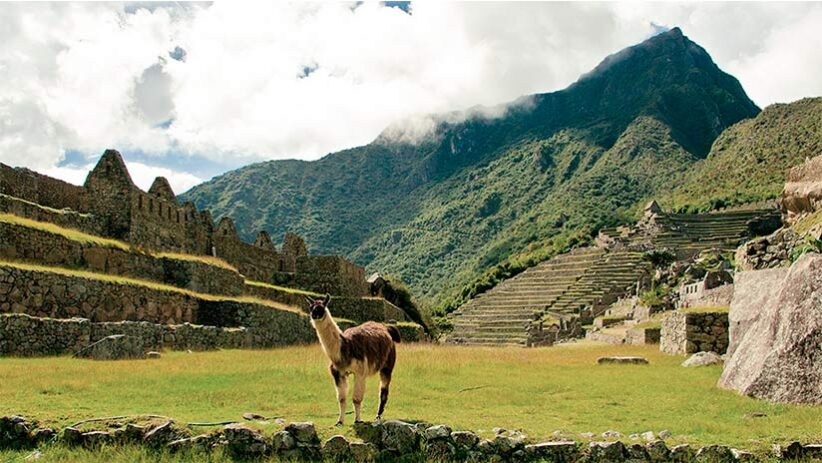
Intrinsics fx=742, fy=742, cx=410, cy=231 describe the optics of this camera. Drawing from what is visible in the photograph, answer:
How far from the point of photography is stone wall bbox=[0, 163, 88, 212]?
22281mm

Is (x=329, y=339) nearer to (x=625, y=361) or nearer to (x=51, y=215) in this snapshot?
(x=625, y=361)

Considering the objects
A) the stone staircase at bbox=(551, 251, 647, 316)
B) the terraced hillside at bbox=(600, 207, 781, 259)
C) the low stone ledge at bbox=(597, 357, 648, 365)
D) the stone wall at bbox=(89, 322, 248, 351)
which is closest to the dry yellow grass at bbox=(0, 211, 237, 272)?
the stone wall at bbox=(89, 322, 248, 351)

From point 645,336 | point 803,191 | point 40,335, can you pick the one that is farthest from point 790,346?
point 645,336

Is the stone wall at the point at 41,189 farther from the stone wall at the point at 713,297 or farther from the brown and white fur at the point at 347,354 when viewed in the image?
the stone wall at the point at 713,297

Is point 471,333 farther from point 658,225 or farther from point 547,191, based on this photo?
point 547,191

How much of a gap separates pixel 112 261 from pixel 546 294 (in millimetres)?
64446

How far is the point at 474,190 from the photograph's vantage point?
16112 centimetres

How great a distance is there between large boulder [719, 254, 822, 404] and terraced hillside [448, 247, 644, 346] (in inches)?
1732

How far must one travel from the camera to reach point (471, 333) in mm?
65250

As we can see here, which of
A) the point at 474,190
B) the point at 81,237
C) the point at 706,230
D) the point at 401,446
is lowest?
the point at 401,446

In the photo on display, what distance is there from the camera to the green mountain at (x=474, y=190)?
431 ft

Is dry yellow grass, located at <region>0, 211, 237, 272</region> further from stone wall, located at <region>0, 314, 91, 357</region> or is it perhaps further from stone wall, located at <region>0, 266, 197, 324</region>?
stone wall, located at <region>0, 314, 91, 357</region>

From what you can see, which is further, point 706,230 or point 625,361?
point 706,230

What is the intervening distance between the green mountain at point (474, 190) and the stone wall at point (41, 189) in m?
86.8
